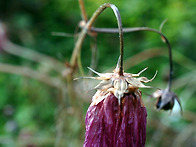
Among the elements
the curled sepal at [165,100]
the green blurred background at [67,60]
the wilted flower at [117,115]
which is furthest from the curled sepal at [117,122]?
the green blurred background at [67,60]

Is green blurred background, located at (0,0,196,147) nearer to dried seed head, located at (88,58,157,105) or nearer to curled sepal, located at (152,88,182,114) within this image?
curled sepal, located at (152,88,182,114)

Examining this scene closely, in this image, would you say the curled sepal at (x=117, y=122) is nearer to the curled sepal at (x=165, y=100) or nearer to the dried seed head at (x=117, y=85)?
the dried seed head at (x=117, y=85)

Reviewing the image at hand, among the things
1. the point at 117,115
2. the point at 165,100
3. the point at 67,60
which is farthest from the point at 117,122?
the point at 67,60

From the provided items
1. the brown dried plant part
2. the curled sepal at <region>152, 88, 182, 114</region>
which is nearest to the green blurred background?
the curled sepal at <region>152, 88, 182, 114</region>

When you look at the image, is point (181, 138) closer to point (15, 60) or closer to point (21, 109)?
point (21, 109)

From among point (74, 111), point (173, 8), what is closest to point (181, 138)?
point (74, 111)

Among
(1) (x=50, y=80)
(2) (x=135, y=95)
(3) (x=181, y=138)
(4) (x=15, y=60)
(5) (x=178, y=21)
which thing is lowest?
(3) (x=181, y=138)
